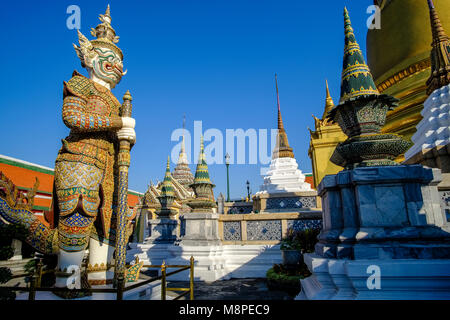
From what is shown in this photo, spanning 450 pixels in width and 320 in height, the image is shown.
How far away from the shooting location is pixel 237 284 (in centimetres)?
719

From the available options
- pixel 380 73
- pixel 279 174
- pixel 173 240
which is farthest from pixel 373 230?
pixel 380 73

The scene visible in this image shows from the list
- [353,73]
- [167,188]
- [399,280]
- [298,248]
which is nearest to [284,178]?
[167,188]

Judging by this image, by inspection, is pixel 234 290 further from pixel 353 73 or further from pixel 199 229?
pixel 353 73

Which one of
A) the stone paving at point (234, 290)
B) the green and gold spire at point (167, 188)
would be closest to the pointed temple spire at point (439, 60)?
the stone paving at point (234, 290)

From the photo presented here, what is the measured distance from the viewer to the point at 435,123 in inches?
311

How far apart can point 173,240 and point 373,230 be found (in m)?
10.4

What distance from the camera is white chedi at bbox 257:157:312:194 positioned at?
14.5m

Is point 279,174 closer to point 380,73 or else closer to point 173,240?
point 173,240

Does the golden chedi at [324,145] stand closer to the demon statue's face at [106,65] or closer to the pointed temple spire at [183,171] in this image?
the demon statue's face at [106,65]

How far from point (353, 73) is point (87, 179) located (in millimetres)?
4638

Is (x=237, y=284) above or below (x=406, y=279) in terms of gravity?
below

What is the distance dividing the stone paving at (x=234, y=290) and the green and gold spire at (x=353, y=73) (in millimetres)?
4147

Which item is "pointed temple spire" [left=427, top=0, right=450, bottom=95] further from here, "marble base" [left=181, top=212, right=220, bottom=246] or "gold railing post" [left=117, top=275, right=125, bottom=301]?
"gold railing post" [left=117, top=275, right=125, bottom=301]
